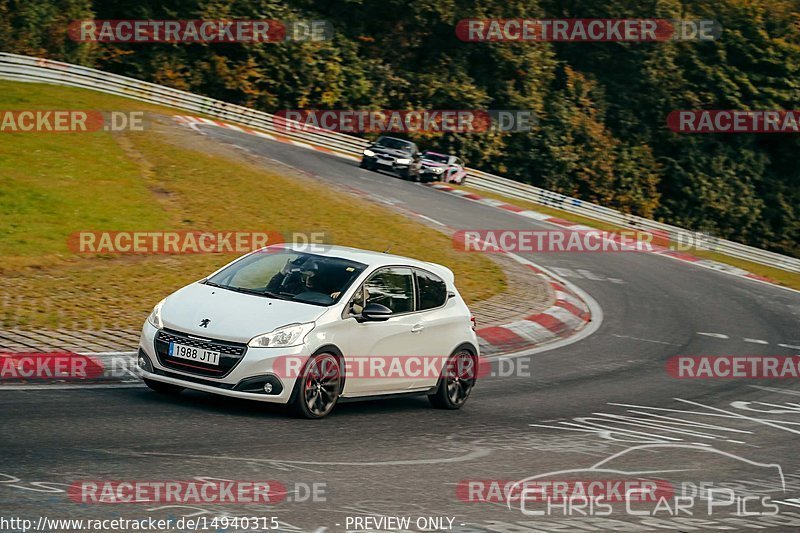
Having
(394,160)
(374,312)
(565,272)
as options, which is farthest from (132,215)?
(394,160)

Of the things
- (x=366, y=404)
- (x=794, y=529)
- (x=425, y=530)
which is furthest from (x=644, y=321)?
(x=425, y=530)

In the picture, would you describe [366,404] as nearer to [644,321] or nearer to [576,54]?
[644,321]

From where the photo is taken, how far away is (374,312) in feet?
35.4

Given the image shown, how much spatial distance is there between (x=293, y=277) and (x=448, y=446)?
246 centimetres


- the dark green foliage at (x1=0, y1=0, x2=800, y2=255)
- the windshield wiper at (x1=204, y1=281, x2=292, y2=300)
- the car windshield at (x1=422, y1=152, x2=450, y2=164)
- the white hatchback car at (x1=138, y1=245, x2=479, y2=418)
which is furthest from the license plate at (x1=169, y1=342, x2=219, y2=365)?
the dark green foliage at (x1=0, y1=0, x2=800, y2=255)

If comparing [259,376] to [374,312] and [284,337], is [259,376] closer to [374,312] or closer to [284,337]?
[284,337]

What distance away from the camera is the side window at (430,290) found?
1189 centimetres

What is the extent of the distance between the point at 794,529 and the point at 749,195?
5008 centimetres

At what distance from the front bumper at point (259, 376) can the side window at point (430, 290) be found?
2.21 metres

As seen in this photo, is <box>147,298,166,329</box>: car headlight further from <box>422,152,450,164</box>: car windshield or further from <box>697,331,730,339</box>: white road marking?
<box>422,152,450,164</box>: car windshield

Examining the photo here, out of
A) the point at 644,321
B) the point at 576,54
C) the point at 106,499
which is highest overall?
the point at 576,54

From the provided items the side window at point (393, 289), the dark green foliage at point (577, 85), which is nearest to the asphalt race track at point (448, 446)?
the side window at point (393, 289)

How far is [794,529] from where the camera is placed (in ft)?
25.7

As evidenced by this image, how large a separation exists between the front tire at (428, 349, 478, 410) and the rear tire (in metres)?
2.91
